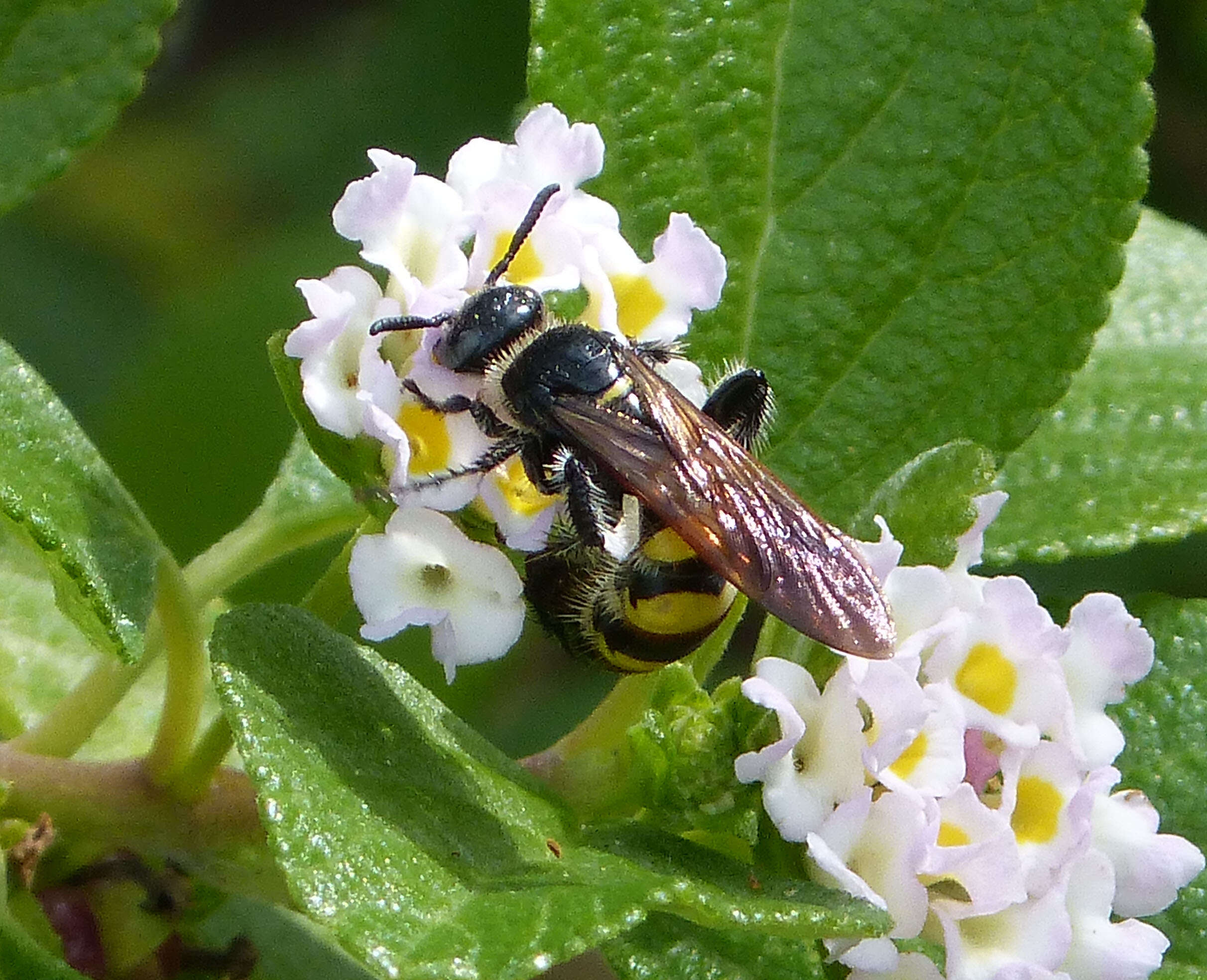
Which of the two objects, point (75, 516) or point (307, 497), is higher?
point (75, 516)

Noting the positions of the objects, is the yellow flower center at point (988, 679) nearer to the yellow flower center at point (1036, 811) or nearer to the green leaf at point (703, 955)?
the yellow flower center at point (1036, 811)

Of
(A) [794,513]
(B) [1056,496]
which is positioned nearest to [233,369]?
(B) [1056,496]

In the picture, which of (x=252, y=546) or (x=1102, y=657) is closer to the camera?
(x=1102, y=657)

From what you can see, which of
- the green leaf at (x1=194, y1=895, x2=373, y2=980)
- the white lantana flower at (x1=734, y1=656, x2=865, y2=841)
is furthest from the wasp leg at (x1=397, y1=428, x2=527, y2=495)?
the green leaf at (x1=194, y1=895, x2=373, y2=980)

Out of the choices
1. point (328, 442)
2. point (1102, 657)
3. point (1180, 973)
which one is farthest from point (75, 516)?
point (1180, 973)

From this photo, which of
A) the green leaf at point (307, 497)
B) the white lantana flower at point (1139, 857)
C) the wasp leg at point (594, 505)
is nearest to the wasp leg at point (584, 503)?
the wasp leg at point (594, 505)

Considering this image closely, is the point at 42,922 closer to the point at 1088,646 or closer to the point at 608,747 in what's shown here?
the point at 608,747

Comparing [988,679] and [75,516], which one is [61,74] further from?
[988,679]
